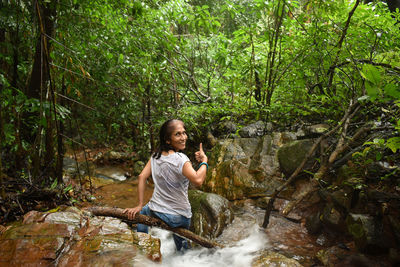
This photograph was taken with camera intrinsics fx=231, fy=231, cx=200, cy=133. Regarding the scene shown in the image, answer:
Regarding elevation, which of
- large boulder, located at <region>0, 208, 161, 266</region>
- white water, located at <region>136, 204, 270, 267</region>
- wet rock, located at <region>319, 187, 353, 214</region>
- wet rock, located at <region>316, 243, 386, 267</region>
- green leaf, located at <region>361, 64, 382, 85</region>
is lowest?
white water, located at <region>136, 204, 270, 267</region>

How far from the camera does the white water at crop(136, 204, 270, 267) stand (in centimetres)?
327

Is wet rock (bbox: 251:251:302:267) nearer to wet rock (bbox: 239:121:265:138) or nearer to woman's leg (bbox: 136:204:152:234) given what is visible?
woman's leg (bbox: 136:204:152:234)

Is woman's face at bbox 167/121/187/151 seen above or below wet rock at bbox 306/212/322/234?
above

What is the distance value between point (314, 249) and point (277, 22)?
491cm

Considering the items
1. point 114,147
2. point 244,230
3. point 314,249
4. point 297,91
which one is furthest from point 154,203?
point 114,147

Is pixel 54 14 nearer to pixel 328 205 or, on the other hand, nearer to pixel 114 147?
pixel 328 205

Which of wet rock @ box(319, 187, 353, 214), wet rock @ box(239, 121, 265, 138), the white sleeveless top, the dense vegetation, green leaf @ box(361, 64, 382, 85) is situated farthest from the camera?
wet rock @ box(239, 121, 265, 138)

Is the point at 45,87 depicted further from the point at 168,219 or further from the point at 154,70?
the point at 168,219

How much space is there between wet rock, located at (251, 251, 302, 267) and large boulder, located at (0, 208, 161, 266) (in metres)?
1.51

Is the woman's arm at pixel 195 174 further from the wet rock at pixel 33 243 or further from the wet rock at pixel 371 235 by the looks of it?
the wet rock at pixel 371 235

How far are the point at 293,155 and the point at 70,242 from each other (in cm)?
442

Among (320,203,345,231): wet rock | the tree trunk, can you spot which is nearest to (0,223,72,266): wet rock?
the tree trunk

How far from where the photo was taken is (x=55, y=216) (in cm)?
245

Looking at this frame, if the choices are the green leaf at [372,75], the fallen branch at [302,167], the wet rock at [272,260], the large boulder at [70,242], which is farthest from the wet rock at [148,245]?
the green leaf at [372,75]
